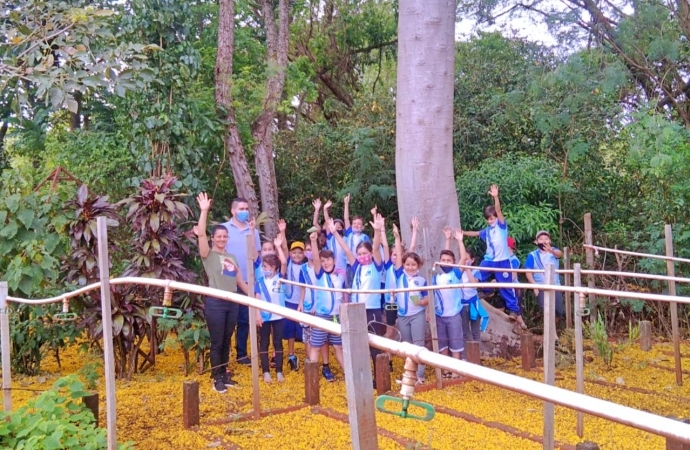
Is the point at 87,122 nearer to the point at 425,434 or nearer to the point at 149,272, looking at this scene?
the point at 149,272

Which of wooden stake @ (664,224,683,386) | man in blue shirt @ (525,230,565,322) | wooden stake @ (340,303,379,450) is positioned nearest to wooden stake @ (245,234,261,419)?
wooden stake @ (340,303,379,450)

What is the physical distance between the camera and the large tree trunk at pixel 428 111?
7297 mm

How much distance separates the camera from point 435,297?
20.6ft

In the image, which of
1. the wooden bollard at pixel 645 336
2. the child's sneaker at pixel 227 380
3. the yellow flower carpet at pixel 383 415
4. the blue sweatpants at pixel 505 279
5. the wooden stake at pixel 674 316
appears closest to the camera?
the yellow flower carpet at pixel 383 415

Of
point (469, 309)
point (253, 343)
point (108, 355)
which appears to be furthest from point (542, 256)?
point (108, 355)

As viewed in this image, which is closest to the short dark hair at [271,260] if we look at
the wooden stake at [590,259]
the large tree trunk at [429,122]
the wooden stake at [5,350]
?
the large tree trunk at [429,122]

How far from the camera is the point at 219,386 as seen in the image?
5812mm

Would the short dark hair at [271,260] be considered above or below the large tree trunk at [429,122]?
below

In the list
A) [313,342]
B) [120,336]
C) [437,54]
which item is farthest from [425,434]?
[437,54]

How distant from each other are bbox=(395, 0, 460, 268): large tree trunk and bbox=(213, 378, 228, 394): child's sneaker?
8.88ft

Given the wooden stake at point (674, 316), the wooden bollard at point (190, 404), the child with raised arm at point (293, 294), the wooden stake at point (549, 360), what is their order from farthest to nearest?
1. the child with raised arm at point (293, 294)
2. the wooden stake at point (674, 316)
3. the wooden bollard at point (190, 404)
4. the wooden stake at point (549, 360)

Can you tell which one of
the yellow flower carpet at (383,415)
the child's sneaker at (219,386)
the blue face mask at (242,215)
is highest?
the blue face mask at (242,215)

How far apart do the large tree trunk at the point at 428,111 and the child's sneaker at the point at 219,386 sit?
2.71 metres

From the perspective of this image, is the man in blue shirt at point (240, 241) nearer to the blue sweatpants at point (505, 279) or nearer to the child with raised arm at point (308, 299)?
the child with raised arm at point (308, 299)
